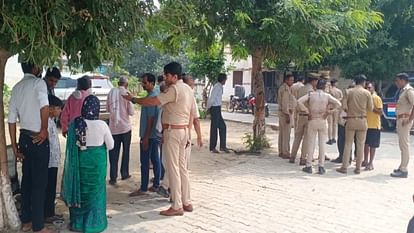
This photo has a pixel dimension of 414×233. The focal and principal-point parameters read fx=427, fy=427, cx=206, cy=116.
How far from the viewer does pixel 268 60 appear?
1107cm

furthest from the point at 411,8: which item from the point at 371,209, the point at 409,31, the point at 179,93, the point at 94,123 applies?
the point at 94,123

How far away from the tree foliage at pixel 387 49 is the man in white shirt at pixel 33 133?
1422 centimetres

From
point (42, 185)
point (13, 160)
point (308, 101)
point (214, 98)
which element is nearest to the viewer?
point (42, 185)

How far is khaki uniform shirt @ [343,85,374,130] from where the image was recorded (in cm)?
827

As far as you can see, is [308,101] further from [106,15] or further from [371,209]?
[106,15]

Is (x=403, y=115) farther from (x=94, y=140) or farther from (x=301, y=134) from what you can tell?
(x=94, y=140)

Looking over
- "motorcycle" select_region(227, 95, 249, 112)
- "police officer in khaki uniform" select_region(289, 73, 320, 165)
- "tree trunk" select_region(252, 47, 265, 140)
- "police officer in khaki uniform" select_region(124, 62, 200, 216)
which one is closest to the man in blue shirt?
"police officer in khaki uniform" select_region(124, 62, 200, 216)

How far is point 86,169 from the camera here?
15.5ft

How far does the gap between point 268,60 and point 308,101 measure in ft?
→ 9.92

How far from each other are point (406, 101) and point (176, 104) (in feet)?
15.8

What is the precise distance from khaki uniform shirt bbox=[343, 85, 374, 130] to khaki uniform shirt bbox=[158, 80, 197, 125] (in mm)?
4140

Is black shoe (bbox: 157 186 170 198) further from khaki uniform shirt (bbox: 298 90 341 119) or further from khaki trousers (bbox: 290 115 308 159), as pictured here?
khaki trousers (bbox: 290 115 308 159)

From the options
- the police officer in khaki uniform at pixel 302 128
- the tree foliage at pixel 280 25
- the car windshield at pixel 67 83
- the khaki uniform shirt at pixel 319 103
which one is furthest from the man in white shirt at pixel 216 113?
the car windshield at pixel 67 83

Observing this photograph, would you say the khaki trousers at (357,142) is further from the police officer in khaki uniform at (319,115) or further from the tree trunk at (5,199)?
the tree trunk at (5,199)
